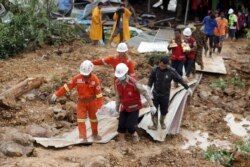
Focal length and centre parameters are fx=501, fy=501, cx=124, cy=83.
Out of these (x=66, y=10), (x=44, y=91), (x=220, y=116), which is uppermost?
(x=66, y=10)

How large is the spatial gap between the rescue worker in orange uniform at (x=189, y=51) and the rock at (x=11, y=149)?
4.91 m

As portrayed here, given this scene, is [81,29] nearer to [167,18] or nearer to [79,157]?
[167,18]

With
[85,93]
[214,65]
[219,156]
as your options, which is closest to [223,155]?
[219,156]

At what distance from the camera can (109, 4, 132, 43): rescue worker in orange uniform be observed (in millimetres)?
14411

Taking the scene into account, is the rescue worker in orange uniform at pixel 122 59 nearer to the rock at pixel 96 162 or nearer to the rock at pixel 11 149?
the rock at pixel 96 162

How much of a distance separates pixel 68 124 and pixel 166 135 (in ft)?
5.90

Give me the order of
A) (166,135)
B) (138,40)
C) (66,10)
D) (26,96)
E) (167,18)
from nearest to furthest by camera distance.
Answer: (166,135), (26,96), (138,40), (66,10), (167,18)

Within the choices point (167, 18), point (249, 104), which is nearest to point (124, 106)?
point (249, 104)

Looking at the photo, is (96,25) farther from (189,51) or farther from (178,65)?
(178,65)

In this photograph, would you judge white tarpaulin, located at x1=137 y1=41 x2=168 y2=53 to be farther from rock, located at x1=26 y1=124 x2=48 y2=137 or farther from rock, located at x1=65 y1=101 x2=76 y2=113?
rock, located at x1=26 y1=124 x2=48 y2=137

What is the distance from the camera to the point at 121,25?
47.7 feet

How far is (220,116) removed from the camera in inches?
412

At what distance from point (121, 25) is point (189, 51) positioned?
4157mm

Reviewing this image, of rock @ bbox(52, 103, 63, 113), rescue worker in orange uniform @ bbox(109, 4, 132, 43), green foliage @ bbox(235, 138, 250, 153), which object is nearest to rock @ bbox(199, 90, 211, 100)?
green foliage @ bbox(235, 138, 250, 153)
